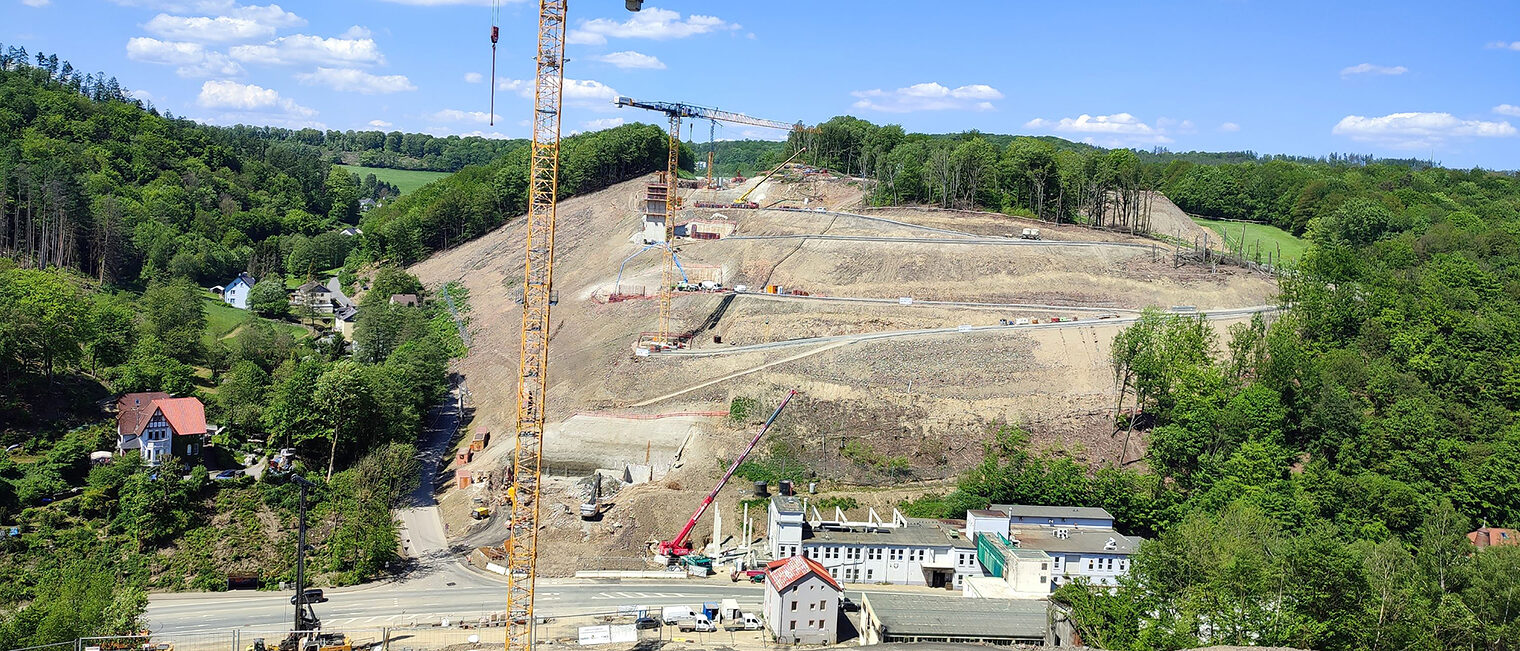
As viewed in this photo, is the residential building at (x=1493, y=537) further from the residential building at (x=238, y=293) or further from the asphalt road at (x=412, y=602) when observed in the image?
the residential building at (x=238, y=293)

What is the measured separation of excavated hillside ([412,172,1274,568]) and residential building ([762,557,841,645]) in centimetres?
1526

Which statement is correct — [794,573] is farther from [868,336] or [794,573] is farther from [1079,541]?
[868,336]

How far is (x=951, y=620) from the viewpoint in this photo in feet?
158

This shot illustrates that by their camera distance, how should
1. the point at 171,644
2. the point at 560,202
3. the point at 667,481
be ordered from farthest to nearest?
1. the point at 560,202
2. the point at 667,481
3. the point at 171,644

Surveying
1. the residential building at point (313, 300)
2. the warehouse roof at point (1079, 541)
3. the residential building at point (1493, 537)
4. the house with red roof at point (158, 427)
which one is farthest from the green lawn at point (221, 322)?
the residential building at point (1493, 537)

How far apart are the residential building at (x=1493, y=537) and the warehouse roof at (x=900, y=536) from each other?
2819 cm

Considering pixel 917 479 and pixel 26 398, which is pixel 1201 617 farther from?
pixel 26 398

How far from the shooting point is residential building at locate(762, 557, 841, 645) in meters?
48.0

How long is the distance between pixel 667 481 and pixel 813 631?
20290 millimetres

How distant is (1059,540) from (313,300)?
94696mm

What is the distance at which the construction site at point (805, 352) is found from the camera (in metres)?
67.3

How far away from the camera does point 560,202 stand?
14000 cm

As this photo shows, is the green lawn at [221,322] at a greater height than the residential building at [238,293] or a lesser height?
lesser

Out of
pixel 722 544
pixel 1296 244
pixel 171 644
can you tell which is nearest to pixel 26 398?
pixel 171 644
